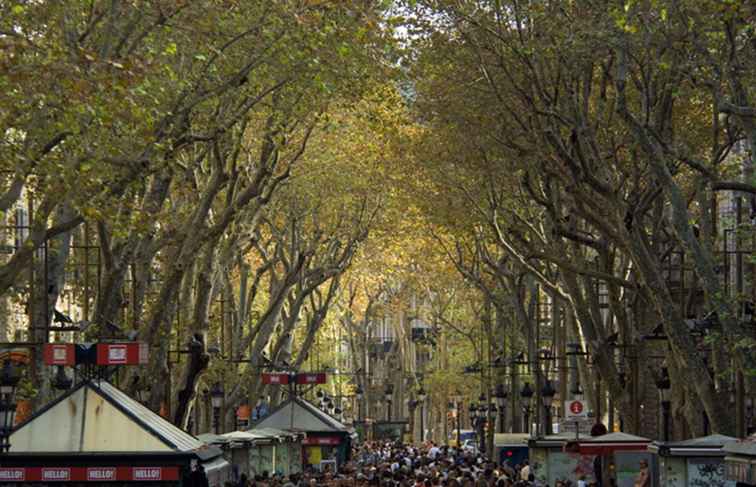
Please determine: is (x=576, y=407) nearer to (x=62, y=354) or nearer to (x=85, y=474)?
(x=85, y=474)

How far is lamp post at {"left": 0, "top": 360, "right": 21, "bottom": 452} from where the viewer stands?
750 inches

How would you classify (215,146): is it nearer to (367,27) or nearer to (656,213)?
(367,27)

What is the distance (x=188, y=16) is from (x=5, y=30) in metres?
3.96

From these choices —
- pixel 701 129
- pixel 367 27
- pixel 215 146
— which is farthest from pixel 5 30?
pixel 701 129

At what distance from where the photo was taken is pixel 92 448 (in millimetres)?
19125

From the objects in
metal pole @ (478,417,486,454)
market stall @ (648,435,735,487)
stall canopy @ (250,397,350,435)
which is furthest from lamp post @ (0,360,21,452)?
metal pole @ (478,417,486,454)

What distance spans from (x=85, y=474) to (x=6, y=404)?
1.93 m

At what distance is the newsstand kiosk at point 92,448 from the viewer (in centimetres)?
1895

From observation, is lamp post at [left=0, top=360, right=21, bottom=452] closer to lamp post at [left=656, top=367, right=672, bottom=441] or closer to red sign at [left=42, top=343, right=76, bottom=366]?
red sign at [left=42, top=343, right=76, bottom=366]

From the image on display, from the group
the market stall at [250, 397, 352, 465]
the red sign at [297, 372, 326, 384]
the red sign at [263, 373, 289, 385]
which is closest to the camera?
the red sign at [263, 373, 289, 385]

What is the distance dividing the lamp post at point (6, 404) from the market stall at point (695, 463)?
28.1 feet

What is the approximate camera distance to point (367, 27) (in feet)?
72.1

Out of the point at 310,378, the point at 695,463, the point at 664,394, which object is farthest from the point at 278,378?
the point at 695,463

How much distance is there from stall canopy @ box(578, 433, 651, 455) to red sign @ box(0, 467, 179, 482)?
10004 mm
